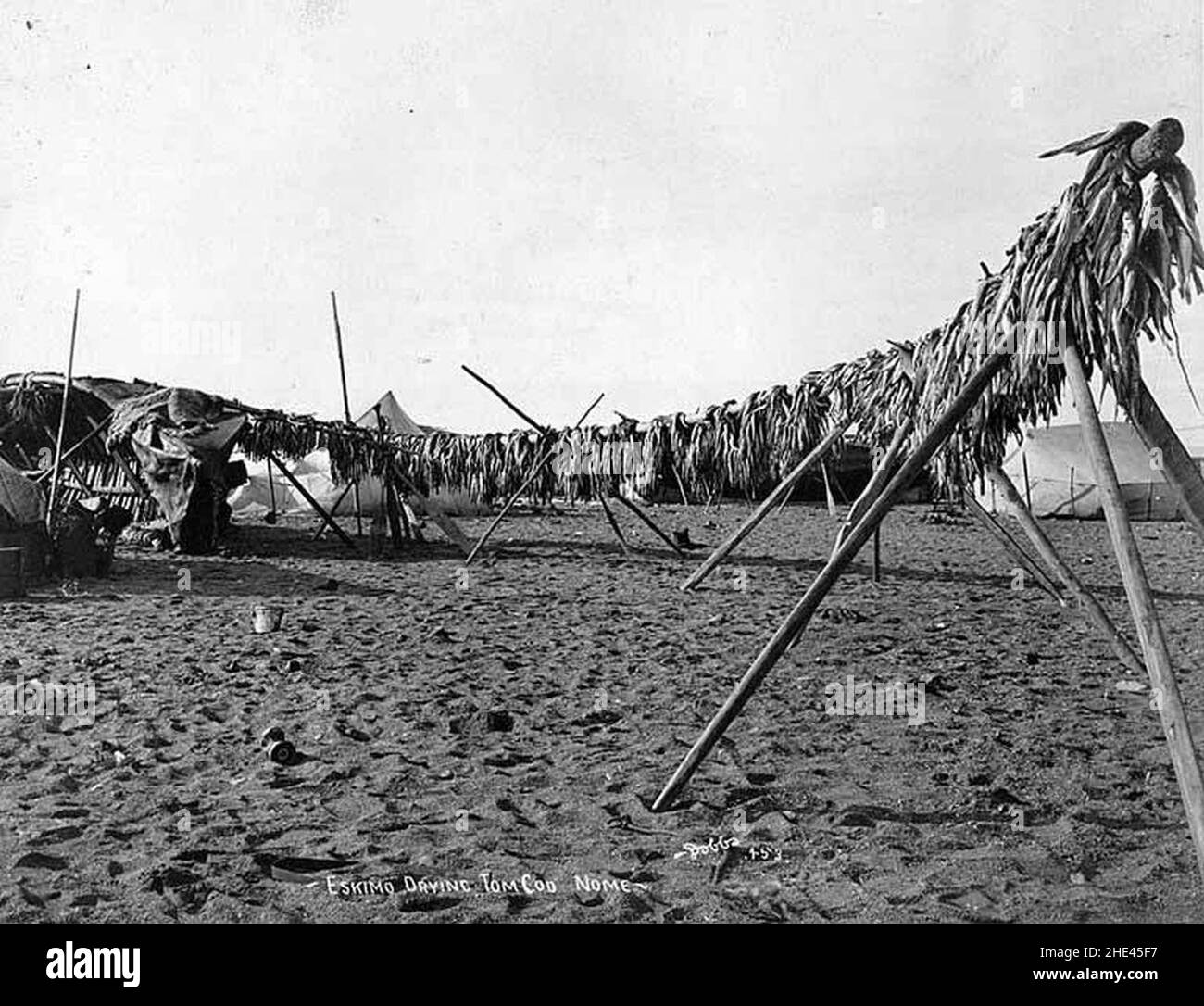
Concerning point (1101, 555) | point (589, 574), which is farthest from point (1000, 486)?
point (1101, 555)

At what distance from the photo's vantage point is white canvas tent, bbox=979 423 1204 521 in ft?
77.5

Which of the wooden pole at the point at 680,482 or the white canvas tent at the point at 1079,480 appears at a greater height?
the white canvas tent at the point at 1079,480

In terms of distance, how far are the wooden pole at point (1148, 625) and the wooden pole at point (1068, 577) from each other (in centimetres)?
224

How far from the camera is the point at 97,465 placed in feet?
58.7

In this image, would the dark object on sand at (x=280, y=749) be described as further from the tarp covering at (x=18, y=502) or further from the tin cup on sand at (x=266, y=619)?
the tarp covering at (x=18, y=502)

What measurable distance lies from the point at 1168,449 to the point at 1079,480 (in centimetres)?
2169

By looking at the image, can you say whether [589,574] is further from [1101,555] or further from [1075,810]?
[1075,810]

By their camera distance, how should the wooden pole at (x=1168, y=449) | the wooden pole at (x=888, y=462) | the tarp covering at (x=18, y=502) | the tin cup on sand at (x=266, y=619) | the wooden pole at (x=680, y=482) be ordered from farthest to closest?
the wooden pole at (x=680, y=482)
the tarp covering at (x=18, y=502)
the tin cup on sand at (x=266, y=619)
the wooden pole at (x=888, y=462)
the wooden pole at (x=1168, y=449)

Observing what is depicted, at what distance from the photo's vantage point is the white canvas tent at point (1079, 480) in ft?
77.5

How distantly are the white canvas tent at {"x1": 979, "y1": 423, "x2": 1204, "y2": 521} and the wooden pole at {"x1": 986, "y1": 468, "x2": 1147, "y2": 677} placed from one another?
17.3 m
